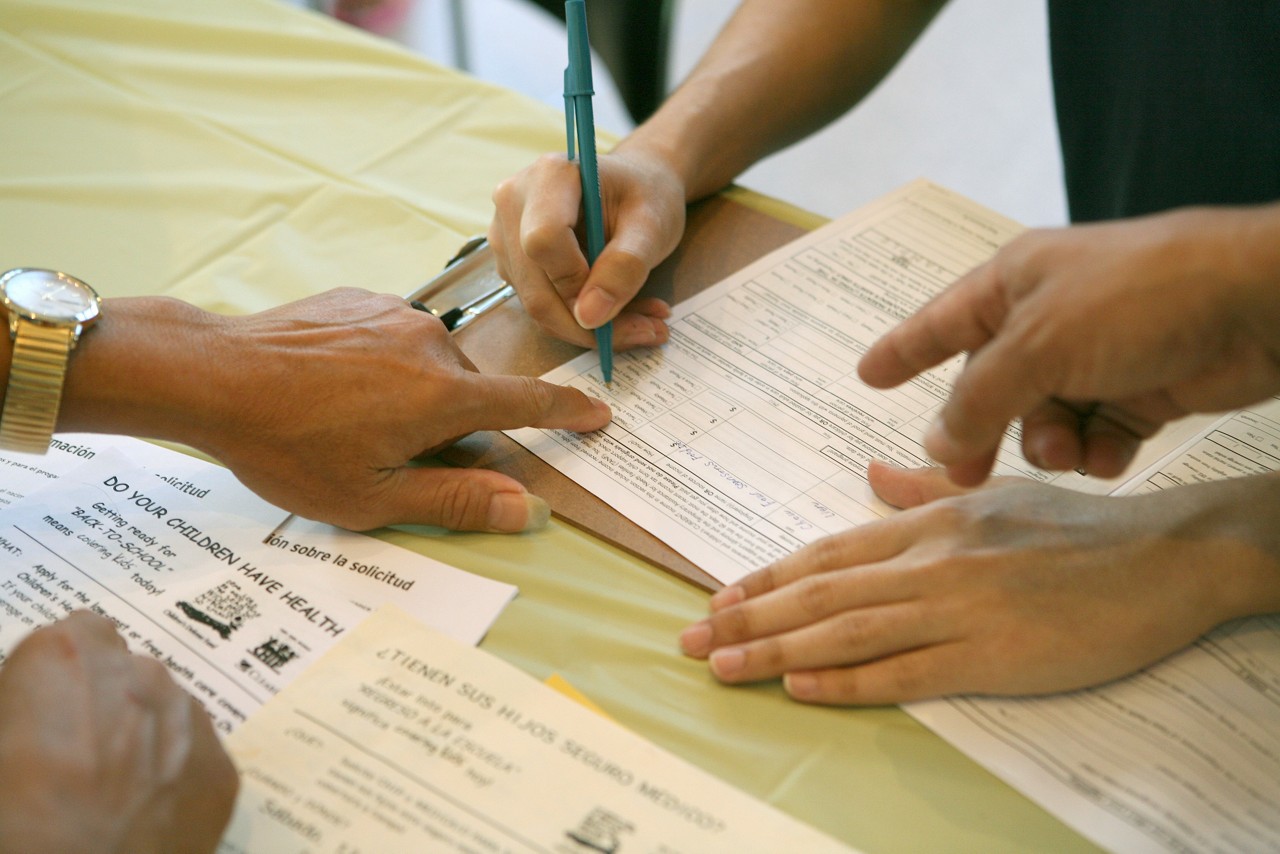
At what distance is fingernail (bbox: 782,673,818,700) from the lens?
596 millimetres

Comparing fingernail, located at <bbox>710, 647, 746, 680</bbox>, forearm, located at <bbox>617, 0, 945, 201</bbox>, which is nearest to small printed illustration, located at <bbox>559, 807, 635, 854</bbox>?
fingernail, located at <bbox>710, 647, 746, 680</bbox>

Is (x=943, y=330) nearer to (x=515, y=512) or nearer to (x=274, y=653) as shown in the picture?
(x=515, y=512)

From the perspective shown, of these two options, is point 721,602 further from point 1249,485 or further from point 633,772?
point 1249,485

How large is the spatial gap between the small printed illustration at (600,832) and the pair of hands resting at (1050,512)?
0.40ft

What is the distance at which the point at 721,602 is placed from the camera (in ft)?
2.11

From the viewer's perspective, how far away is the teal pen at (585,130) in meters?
0.76

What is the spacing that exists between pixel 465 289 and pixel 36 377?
376mm

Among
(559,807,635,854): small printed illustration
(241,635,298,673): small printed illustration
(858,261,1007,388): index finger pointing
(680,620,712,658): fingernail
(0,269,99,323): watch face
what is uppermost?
(858,261,1007,388): index finger pointing

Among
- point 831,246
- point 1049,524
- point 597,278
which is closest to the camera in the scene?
point 1049,524

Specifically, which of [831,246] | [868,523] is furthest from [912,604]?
[831,246]

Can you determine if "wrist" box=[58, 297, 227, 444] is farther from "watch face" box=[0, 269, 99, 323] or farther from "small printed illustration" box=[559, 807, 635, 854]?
A: "small printed illustration" box=[559, 807, 635, 854]

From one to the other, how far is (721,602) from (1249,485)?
38cm

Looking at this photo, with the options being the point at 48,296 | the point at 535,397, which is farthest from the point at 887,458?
the point at 48,296

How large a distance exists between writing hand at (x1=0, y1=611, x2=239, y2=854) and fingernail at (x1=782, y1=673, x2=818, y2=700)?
1.07ft
